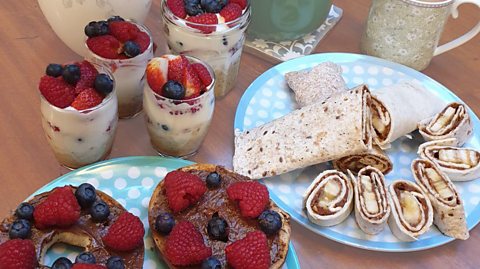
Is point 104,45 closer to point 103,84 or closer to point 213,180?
point 103,84

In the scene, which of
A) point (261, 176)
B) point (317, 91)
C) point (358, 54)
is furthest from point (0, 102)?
point (358, 54)

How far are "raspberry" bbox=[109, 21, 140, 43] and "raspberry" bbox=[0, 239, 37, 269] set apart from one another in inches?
25.1

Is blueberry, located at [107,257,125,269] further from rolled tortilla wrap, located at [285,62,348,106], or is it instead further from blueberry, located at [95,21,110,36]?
rolled tortilla wrap, located at [285,62,348,106]

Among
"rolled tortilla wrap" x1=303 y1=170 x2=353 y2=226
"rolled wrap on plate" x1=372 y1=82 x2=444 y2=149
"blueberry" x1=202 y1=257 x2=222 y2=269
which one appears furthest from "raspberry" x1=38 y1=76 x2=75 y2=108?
"rolled wrap on plate" x1=372 y1=82 x2=444 y2=149

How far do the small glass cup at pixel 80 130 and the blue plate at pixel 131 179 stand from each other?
50 mm

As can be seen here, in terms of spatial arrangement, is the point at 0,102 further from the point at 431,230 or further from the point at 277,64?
the point at 431,230

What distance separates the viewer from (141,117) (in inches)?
62.9

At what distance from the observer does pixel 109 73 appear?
1.27 metres

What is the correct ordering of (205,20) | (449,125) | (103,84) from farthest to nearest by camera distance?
(449,125) < (205,20) < (103,84)

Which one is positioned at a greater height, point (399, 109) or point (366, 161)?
point (399, 109)

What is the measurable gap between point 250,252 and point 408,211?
22.2 inches

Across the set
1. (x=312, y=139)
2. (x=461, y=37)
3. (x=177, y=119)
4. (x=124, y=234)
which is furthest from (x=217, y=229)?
(x=461, y=37)

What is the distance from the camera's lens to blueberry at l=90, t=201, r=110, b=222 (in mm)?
1144

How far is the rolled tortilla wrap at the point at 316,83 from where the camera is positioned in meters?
1.62
